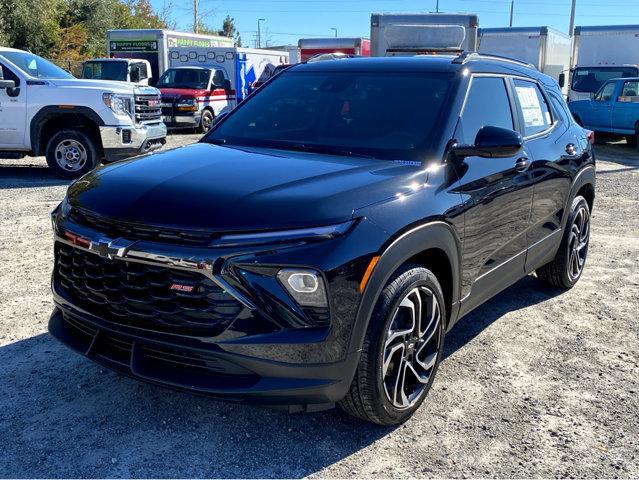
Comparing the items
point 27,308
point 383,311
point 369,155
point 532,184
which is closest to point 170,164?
point 369,155

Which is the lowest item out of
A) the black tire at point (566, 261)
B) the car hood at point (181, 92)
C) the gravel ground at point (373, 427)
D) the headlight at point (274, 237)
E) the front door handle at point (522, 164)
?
the gravel ground at point (373, 427)

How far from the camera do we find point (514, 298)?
17.5 ft

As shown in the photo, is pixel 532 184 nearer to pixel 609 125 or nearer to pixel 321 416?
pixel 321 416

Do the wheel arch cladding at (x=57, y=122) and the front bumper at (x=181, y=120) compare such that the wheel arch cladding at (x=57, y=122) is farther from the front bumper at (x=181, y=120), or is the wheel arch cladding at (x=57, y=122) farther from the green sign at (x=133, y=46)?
the green sign at (x=133, y=46)

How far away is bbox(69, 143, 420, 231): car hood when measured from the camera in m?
2.75

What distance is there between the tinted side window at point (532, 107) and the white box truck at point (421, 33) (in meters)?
6.21

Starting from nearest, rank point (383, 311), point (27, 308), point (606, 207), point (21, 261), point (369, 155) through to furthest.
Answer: point (383, 311)
point (369, 155)
point (27, 308)
point (21, 261)
point (606, 207)

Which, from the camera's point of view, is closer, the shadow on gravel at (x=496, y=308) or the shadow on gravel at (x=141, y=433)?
the shadow on gravel at (x=141, y=433)

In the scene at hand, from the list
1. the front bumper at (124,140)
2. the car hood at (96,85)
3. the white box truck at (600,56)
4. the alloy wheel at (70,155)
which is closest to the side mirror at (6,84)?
the car hood at (96,85)

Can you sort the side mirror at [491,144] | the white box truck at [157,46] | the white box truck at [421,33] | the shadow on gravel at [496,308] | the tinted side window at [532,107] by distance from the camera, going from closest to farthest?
the side mirror at [491,144] < the shadow on gravel at [496,308] < the tinted side window at [532,107] < the white box truck at [421,33] < the white box truck at [157,46]

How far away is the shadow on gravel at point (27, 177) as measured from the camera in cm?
993

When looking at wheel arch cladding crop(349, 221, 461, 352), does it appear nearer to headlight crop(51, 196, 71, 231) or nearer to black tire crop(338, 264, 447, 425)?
black tire crop(338, 264, 447, 425)

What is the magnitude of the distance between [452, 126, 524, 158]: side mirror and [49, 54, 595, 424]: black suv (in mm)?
11

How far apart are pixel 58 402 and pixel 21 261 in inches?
109
